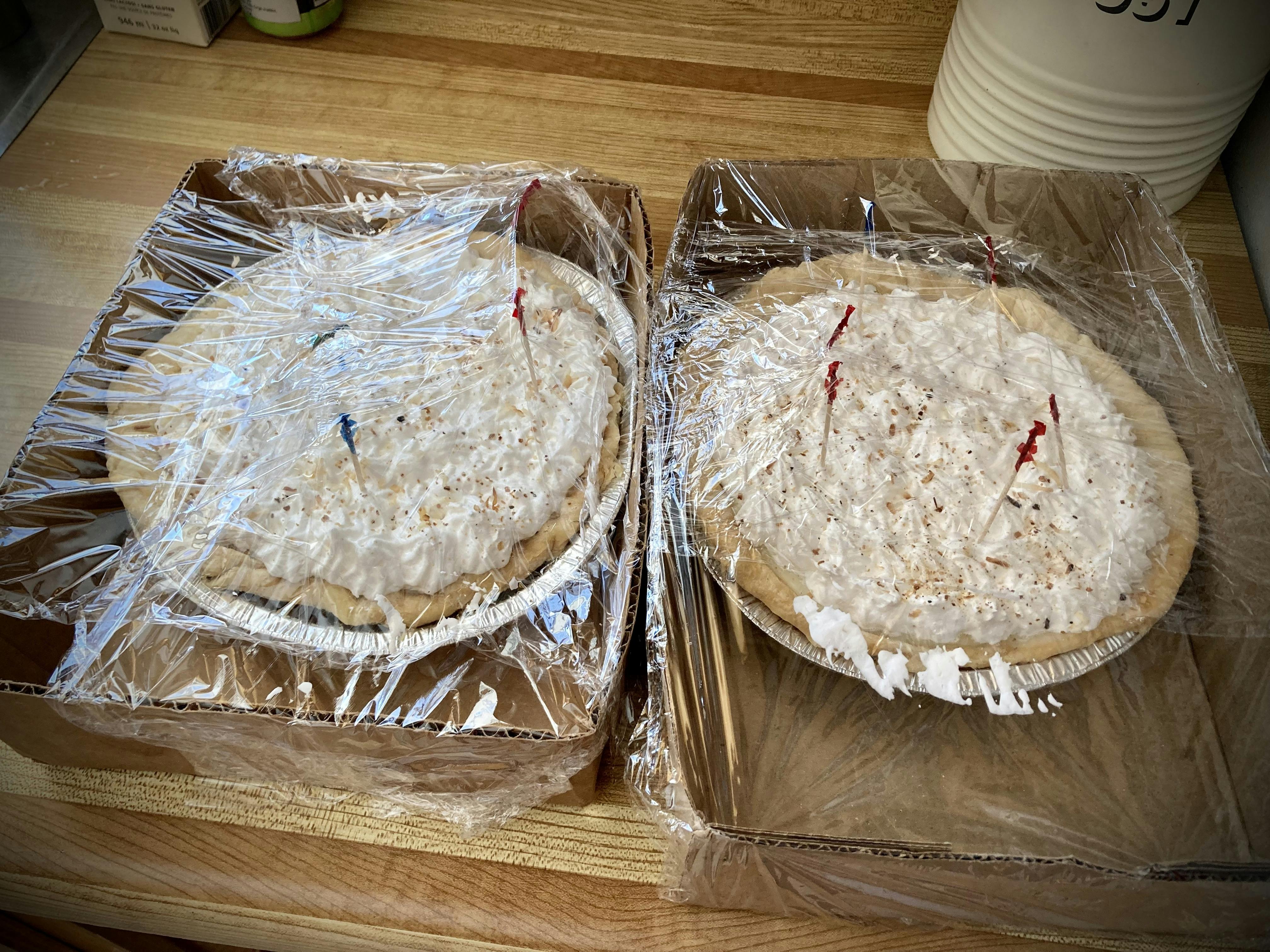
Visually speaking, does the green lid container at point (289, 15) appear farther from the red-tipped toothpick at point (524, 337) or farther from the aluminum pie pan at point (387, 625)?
the aluminum pie pan at point (387, 625)

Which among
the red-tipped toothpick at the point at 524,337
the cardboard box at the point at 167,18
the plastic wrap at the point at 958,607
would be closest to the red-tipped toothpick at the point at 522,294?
the red-tipped toothpick at the point at 524,337

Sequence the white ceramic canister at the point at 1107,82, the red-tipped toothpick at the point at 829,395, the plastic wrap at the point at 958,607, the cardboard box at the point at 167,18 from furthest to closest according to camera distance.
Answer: the cardboard box at the point at 167,18
the white ceramic canister at the point at 1107,82
the red-tipped toothpick at the point at 829,395
the plastic wrap at the point at 958,607

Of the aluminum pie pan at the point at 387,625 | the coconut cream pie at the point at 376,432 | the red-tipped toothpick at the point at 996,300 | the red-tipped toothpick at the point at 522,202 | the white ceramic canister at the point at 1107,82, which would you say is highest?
the white ceramic canister at the point at 1107,82

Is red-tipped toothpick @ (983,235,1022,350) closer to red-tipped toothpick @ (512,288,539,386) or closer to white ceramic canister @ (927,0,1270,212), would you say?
white ceramic canister @ (927,0,1270,212)

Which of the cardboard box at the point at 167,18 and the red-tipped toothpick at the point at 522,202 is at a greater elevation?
the red-tipped toothpick at the point at 522,202

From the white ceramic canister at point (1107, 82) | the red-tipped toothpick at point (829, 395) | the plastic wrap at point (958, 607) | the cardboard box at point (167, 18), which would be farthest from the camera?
the cardboard box at point (167, 18)

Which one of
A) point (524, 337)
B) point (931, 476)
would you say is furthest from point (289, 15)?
point (931, 476)

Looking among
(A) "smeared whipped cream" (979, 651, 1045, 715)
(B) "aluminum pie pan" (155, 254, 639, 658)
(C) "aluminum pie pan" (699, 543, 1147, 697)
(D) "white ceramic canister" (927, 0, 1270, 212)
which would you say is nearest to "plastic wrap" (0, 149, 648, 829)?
(B) "aluminum pie pan" (155, 254, 639, 658)

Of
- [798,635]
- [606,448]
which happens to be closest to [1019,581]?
[798,635]
